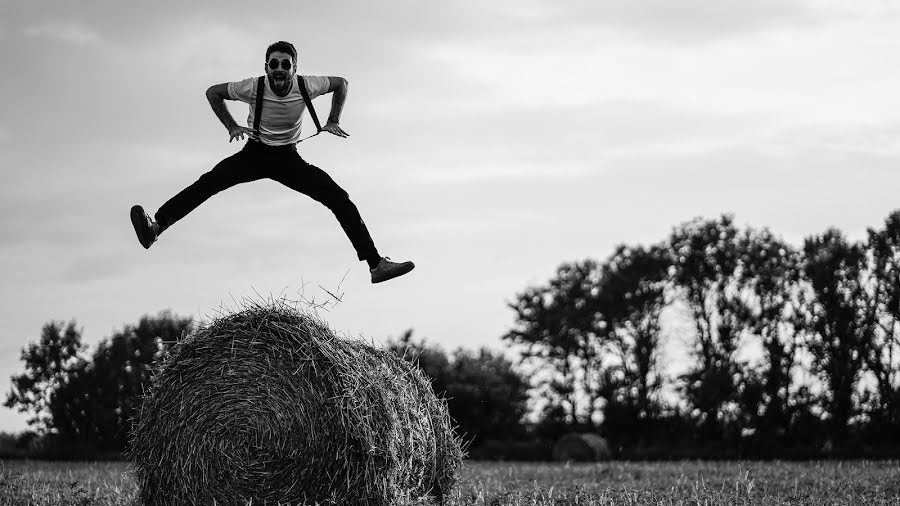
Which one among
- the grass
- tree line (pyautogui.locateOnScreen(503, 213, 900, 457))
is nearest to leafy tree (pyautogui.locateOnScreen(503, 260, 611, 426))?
tree line (pyautogui.locateOnScreen(503, 213, 900, 457))

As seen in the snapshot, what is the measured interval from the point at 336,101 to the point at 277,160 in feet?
2.26

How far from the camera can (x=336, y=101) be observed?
829 centimetres

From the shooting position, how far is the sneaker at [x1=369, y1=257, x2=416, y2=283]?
835 cm

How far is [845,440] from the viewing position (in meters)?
33.2

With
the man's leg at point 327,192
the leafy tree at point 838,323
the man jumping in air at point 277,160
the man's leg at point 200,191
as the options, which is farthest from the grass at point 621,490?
the leafy tree at point 838,323

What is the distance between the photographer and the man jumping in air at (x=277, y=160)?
26.1 ft

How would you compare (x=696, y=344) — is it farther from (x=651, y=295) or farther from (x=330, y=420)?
(x=330, y=420)

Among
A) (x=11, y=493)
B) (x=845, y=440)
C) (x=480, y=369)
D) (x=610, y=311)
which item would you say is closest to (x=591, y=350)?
(x=610, y=311)

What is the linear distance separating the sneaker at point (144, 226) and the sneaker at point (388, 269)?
69.8 inches

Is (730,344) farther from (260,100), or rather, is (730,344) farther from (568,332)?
(260,100)

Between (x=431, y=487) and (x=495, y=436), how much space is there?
107 feet

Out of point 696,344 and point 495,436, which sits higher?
point 696,344

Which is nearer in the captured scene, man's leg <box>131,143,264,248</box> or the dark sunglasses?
the dark sunglasses

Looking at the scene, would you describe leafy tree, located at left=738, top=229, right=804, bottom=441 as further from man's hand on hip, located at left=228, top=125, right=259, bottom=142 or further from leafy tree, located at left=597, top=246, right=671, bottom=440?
man's hand on hip, located at left=228, top=125, right=259, bottom=142
